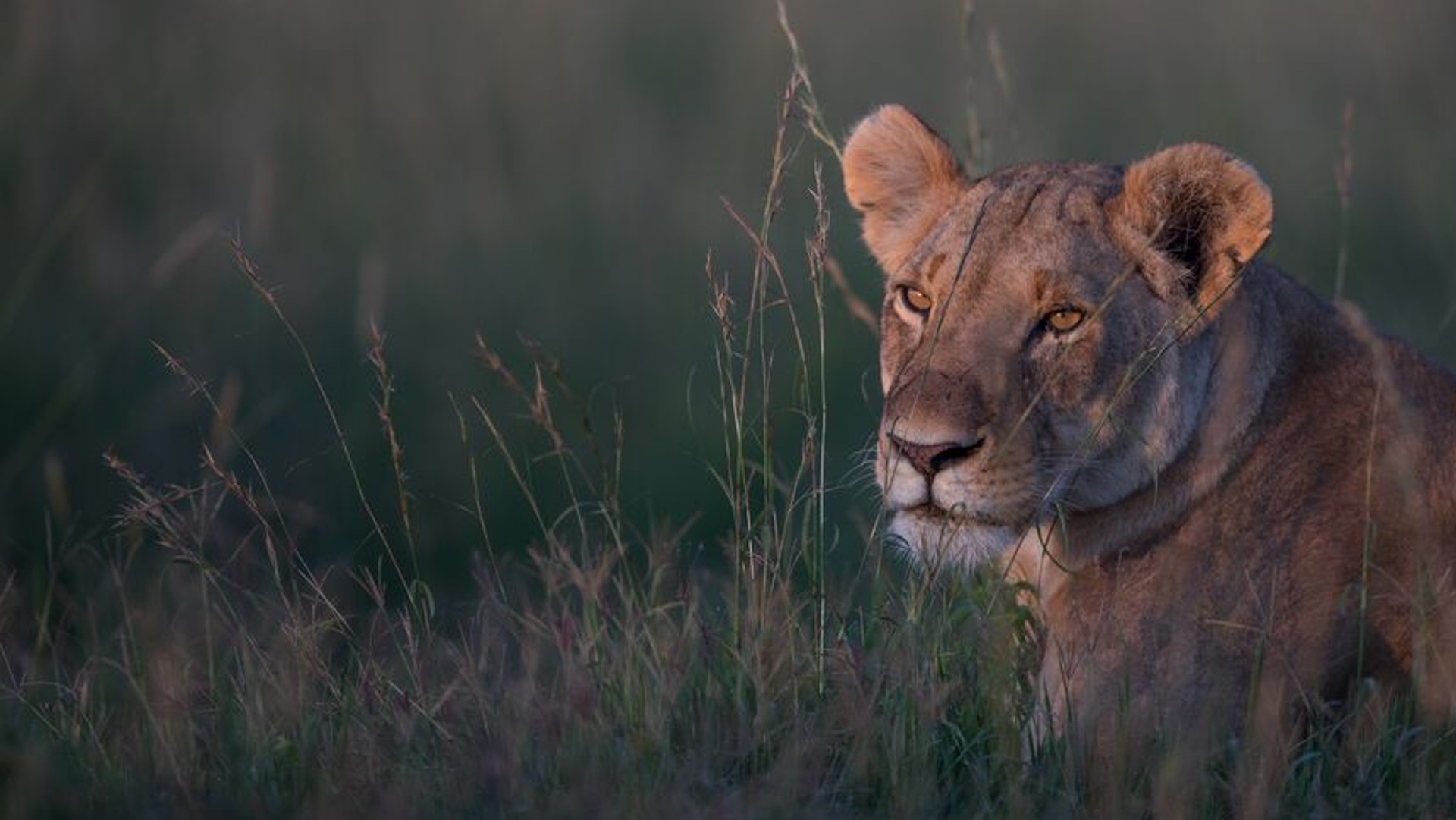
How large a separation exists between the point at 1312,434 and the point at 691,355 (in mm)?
5227

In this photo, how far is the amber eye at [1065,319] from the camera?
14.0 feet

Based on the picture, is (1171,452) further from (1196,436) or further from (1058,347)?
(1058,347)

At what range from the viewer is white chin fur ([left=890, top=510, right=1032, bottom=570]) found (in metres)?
4.10

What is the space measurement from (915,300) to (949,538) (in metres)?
0.63

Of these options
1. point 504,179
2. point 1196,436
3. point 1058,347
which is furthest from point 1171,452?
A: point 504,179

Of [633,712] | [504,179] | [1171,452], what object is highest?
[1171,452]

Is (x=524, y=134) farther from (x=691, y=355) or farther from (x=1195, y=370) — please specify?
(x=1195, y=370)

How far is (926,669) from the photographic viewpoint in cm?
396

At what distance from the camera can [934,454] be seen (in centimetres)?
401

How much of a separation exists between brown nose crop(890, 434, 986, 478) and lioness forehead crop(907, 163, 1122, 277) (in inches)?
18.2

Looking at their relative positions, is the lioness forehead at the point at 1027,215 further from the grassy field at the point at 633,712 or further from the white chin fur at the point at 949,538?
the white chin fur at the point at 949,538

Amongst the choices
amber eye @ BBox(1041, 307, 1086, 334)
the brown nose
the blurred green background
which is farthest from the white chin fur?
the blurred green background

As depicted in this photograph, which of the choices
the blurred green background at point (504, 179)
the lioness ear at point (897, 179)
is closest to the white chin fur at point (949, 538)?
the lioness ear at point (897, 179)

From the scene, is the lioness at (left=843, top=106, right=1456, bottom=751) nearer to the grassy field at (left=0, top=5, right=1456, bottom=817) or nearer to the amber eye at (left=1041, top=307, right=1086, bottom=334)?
the amber eye at (left=1041, top=307, right=1086, bottom=334)
